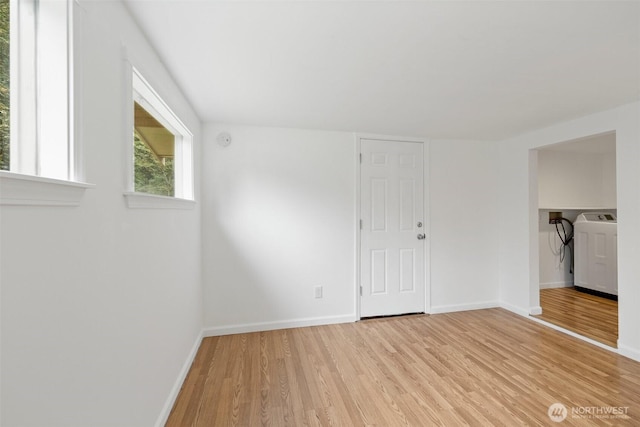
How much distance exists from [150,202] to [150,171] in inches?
17.6

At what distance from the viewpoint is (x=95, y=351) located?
3.05ft

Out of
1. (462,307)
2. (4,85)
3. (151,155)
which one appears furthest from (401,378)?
(4,85)

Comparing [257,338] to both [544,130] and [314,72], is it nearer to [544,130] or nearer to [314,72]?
[314,72]

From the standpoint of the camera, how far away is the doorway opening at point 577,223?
3691 millimetres

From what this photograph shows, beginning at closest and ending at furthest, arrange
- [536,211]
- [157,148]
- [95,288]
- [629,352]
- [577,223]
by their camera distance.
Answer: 1. [95,288]
2. [157,148]
3. [629,352]
4. [536,211]
5. [577,223]

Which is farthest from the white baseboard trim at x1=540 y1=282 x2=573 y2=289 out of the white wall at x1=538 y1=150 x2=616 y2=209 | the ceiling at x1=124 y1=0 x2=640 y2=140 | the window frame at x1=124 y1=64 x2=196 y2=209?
the window frame at x1=124 y1=64 x2=196 y2=209

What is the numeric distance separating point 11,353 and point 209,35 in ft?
4.71

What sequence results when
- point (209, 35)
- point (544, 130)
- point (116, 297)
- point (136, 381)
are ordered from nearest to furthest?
point (116, 297), point (136, 381), point (209, 35), point (544, 130)

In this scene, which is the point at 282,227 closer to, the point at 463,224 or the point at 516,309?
the point at 463,224

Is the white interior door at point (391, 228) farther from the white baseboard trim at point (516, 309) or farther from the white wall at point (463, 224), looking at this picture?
the white baseboard trim at point (516, 309)

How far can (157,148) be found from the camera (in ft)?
6.22

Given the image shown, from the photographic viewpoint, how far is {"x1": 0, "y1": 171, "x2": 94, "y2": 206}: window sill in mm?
582

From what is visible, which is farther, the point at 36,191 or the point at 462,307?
the point at 462,307

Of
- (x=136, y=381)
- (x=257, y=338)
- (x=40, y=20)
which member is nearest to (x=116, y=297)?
(x=136, y=381)
